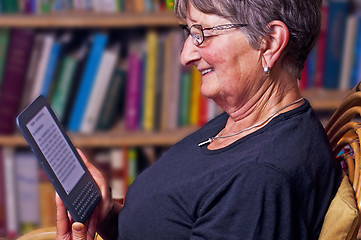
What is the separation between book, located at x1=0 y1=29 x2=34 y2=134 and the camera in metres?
2.08

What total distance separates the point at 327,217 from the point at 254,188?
15 cm

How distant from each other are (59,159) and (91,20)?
102 centimetres

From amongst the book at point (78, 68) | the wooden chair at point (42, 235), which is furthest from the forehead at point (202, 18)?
the book at point (78, 68)

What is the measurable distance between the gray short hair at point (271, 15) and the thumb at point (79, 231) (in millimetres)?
452

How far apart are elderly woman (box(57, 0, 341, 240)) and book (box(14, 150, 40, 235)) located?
1102mm

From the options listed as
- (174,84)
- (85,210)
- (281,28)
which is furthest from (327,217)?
(174,84)

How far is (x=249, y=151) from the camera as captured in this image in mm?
999

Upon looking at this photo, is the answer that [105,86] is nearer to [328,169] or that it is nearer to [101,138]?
[101,138]

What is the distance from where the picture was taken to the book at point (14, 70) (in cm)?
208

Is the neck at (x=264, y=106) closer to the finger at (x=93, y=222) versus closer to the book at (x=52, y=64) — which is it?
the finger at (x=93, y=222)

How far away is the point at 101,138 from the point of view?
6.99 ft

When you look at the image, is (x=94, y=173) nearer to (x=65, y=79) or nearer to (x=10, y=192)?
(x=65, y=79)

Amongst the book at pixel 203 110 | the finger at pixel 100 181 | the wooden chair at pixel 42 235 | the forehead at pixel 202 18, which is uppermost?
the forehead at pixel 202 18

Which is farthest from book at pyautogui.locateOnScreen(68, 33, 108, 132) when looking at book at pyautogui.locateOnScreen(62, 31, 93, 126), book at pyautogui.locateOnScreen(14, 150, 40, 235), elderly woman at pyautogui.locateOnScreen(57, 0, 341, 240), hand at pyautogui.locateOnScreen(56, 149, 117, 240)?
elderly woman at pyautogui.locateOnScreen(57, 0, 341, 240)
